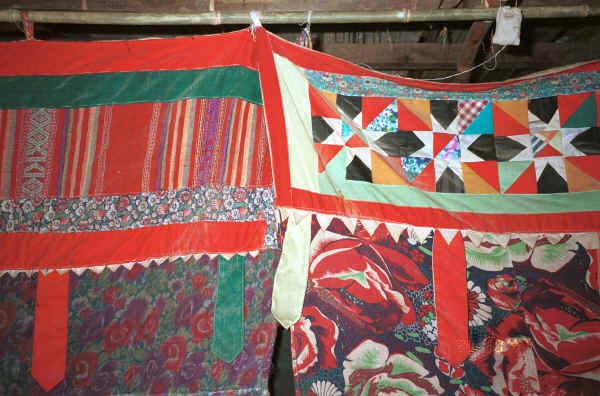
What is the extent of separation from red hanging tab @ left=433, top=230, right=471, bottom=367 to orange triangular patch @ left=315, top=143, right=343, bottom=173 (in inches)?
19.0

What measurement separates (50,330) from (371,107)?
4.79 feet

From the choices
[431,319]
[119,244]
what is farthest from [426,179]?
[119,244]

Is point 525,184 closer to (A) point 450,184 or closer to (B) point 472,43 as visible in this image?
(A) point 450,184

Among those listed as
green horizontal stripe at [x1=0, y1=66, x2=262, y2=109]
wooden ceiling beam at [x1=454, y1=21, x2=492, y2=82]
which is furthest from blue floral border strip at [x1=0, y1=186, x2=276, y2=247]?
wooden ceiling beam at [x1=454, y1=21, x2=492, y2=82]

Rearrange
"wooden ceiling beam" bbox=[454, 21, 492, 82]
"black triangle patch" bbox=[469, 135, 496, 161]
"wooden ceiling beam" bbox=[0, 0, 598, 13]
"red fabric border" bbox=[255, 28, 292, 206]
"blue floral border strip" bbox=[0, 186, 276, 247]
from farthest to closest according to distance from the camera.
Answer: "wooden ceiling beam" bbox=[454, 21, 492, 82] < "wooden ceiling beam" bbox=[0, 0, 598, 13] < "black triangle patch" bbox=[469, 135, 496, 161] < "blue floral border strip" bbox=[0, 186, 276, 247] < "red fabric border" bbox=[255, 28, 292, 206]

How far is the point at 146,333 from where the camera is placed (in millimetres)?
1347

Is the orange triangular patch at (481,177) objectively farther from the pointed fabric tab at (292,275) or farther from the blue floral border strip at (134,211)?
the blue floral border strip at (134,211)

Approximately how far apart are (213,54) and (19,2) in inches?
42.2

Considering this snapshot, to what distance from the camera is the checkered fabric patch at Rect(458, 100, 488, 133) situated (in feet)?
5.03

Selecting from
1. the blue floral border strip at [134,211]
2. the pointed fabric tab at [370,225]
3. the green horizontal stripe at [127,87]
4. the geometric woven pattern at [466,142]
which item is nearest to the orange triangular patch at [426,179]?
the geometric woven pattern at [466,142]

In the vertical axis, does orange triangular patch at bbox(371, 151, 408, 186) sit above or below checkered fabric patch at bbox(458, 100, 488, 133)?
below

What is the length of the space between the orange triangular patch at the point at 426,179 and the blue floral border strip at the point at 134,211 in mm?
577

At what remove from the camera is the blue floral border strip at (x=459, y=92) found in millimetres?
1514

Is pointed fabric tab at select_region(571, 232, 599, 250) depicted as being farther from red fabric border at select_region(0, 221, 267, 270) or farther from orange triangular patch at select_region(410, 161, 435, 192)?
red fabric border at select_region(0, 221, 267, 270)
